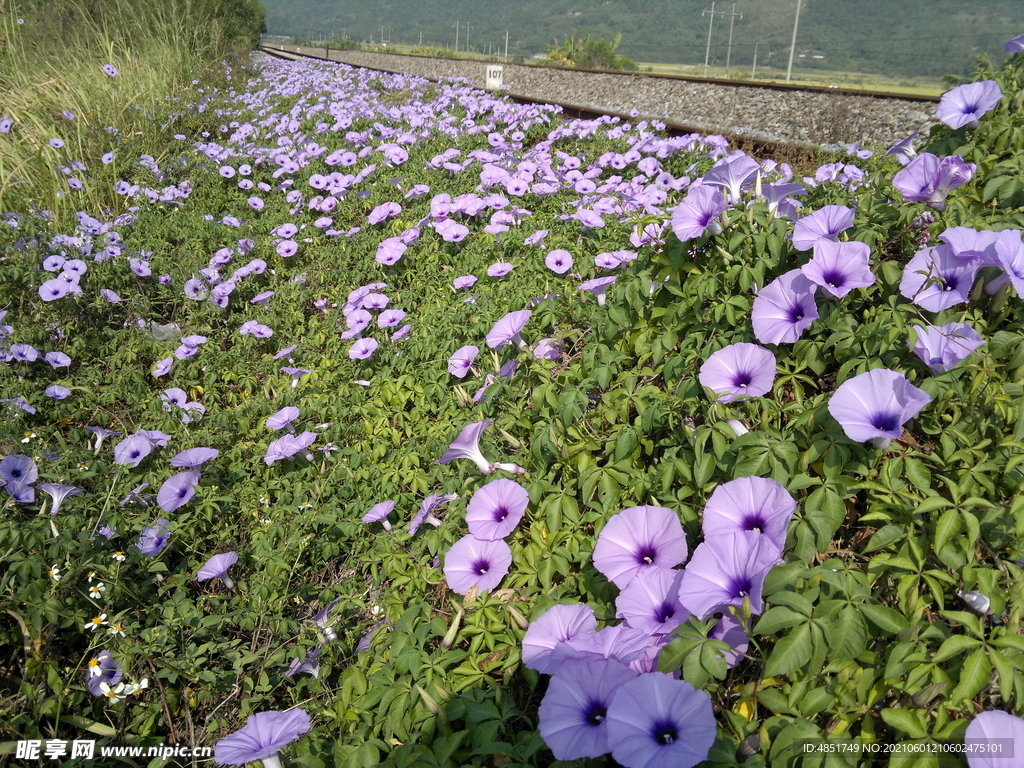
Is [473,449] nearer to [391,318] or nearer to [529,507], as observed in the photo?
[529,507]

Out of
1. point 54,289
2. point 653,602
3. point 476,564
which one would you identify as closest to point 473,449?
point 476,564

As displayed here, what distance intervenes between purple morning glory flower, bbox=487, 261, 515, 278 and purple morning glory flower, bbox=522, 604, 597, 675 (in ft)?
8.67

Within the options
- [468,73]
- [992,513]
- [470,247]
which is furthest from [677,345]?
[468,73]

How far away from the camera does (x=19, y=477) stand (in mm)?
2305

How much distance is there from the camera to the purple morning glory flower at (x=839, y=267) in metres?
1.51

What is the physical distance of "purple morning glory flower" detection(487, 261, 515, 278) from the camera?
12.4 ft

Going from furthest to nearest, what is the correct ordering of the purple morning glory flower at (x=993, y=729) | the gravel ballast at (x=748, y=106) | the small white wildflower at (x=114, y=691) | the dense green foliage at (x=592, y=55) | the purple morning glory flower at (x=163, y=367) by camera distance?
the dense green foliage at (x=592, y=55)
the gravel ballast at (x=748, y=106)
the purple morning glory flower at (x=163, y=367)
the small white wildflower at (x=114, y=691)
the purple morning glory flower at (x=993, y=729)

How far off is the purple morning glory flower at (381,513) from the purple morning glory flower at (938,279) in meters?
1.87

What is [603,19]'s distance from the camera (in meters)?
178

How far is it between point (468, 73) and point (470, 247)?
17023 millimetres

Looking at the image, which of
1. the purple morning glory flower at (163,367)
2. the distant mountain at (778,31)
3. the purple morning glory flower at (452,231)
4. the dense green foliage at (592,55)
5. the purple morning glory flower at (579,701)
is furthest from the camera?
the distant mountain at (778,31)

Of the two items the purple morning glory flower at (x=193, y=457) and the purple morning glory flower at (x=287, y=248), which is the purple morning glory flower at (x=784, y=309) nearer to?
the purple morning glory flower at (x=193, y=457)

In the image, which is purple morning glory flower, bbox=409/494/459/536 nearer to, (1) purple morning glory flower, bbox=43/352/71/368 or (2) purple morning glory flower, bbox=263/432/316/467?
(2) purple morning glory flower, bbox=263/432/316/467
